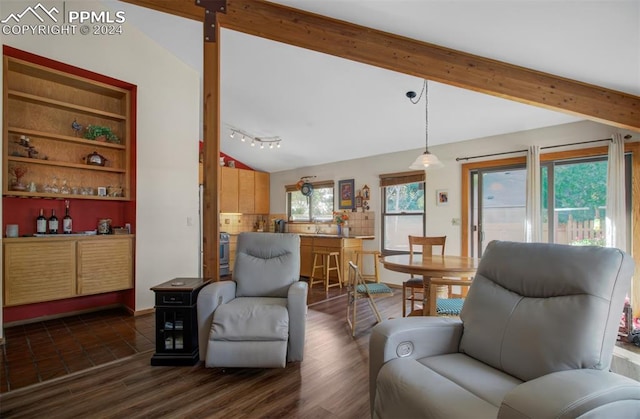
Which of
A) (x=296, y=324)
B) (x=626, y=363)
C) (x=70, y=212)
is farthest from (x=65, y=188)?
(x=626, y=363)

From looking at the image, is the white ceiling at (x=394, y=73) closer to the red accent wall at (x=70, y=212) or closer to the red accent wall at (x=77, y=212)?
the red accent wall at (x=77, y=212)

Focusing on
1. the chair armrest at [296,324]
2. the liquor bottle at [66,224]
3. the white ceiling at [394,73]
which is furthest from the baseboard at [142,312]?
the white ceiling at [394,73]

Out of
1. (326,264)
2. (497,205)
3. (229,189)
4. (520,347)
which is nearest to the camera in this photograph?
(520,347)

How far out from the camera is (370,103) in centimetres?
402

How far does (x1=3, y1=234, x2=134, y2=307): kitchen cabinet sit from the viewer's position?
117 inches

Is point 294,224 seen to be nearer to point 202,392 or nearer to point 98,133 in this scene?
point 98,133

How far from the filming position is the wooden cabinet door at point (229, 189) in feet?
21.4

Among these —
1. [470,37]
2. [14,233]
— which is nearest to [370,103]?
[470,37]

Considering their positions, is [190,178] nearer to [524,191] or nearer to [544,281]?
[544,281]

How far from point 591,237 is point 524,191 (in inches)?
34.0

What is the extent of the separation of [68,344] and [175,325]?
120 centimetres

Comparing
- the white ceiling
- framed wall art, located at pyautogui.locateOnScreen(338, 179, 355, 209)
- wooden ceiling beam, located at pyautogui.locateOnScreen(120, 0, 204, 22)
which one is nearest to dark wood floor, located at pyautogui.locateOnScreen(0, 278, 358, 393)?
wooden ceiling beam, located at pyautogui.locateOnScreen(120, 0, 204, 22)

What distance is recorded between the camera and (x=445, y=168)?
15.3 ft

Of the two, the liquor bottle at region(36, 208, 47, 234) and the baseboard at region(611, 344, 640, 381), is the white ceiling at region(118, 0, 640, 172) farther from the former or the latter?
the liquor bottle at region(36, 208, 47, 234)
